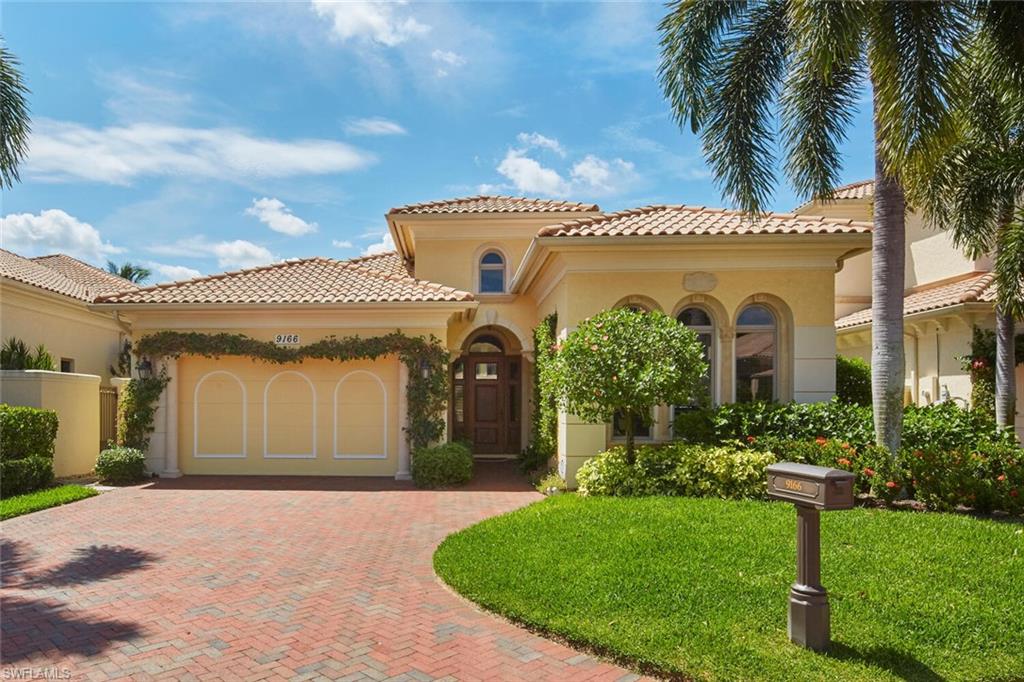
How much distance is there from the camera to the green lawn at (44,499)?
10.0 m

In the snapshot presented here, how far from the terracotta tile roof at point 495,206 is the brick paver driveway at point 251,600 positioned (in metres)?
9.07

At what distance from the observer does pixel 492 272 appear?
688 inches

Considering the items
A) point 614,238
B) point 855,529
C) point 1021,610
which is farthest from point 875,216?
point 1021,610

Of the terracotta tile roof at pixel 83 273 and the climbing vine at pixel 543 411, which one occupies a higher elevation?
the terracotta tile roof at pixel 83 273

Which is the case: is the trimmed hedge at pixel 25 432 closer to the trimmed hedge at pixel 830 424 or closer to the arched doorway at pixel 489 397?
the arched doorway at pixel 489 397

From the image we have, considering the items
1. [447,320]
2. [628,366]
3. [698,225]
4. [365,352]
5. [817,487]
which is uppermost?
[698,225]

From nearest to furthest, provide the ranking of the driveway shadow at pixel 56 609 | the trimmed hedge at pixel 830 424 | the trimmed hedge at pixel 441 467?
1. the driveway shadow at pixel 56 609
2. the trimmed hedge at pixel 830 424
3. the trimmed hedge at pixel 441 467

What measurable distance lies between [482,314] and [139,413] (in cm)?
804

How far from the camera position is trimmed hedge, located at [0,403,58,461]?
1172cm

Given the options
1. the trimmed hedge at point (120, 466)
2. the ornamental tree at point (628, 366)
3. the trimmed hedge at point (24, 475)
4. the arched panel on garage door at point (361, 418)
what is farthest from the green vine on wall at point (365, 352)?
the ornamental tree at point (628, 366)

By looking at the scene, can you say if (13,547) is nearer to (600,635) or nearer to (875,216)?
(600,635)

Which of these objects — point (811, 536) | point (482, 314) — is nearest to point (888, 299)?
point (811, 536)

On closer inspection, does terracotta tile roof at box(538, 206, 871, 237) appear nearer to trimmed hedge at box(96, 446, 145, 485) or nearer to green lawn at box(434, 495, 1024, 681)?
green lawn at box(434, 495, 1024, 681)

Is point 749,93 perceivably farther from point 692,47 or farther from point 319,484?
point 319,484
